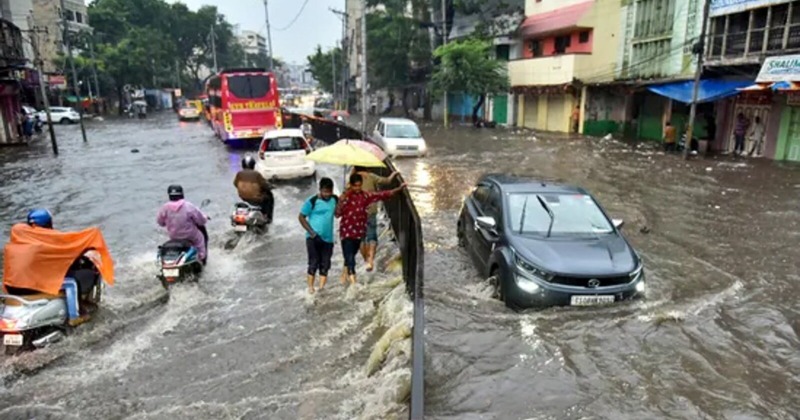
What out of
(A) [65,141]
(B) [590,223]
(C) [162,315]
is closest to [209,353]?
(C) [162,315]

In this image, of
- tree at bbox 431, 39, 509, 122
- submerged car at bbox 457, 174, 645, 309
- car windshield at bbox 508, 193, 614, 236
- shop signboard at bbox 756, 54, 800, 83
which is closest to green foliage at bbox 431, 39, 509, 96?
tree at bbox 431, 39, 509, 122

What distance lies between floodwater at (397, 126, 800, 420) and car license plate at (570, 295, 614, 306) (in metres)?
0.08

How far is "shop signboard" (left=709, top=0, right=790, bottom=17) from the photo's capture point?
19667 mm

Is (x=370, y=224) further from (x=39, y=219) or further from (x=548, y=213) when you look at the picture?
(x=39, y=219)

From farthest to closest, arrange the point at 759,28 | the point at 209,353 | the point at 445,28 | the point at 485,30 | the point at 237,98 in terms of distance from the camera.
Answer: the point at 445,28
the point at 485,30
the point at 237,98
the point at 759,28
the point at 209,353

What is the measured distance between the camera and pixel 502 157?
2331 cm

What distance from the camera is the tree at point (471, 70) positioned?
117 ft

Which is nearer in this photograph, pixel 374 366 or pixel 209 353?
pixel 374 366

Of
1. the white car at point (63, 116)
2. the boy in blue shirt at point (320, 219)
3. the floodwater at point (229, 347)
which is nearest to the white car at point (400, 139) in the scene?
the floodwater at point (229, 347)

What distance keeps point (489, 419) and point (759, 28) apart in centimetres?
2128

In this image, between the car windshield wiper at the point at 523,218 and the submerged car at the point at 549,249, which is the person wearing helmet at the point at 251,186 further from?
the car windshield wiper at the point at 523,218

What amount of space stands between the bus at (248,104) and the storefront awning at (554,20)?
54.3 ft

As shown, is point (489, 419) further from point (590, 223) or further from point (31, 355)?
point (31, 355)

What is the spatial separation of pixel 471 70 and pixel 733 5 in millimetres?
16526
